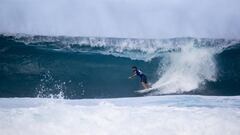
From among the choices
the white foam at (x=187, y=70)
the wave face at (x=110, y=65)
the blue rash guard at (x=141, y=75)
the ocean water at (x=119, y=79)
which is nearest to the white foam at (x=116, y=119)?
the ocean water at (x=119, y=79)

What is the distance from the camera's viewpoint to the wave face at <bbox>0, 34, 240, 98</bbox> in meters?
5.44

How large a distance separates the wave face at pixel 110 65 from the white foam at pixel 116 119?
3.09ft

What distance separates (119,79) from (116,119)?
67.9 inches

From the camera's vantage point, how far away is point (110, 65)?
6.06m

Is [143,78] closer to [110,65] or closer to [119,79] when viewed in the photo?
[119,79]

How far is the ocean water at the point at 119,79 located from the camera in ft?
13.7

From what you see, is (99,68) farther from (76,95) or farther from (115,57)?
(76,95)

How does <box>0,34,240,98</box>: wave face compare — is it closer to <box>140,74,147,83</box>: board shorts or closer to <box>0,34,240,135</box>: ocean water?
<box>0,34,240,135</box>: ocean water

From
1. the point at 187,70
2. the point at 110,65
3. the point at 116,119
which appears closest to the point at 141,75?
the point at 110,65

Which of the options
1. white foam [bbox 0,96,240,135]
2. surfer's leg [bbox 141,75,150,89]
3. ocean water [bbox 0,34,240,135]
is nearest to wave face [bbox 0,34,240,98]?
ocean water [bbox 0,34,240,135]

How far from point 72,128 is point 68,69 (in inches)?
79.9

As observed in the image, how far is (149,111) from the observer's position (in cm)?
427

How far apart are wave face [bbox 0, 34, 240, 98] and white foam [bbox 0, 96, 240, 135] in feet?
3.09

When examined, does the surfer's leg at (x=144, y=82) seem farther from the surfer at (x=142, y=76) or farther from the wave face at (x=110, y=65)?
the wave face at (x=110, y=65)
